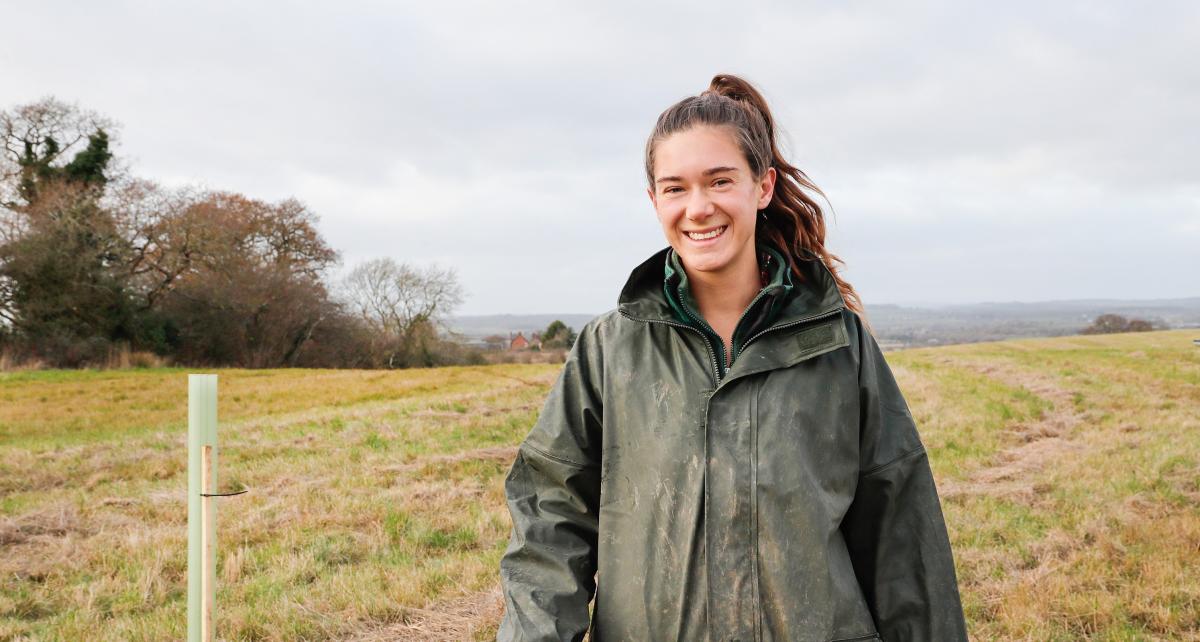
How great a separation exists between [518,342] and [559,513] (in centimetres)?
2560

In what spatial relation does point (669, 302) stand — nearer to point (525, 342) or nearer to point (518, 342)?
point (525, 342)

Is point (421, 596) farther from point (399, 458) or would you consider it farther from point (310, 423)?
point (310, 423)

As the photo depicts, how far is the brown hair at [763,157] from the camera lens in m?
1.95

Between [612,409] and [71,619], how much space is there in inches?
175

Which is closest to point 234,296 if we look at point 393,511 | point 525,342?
point 525,342

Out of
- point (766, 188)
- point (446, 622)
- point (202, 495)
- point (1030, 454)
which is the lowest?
point (446, 622)

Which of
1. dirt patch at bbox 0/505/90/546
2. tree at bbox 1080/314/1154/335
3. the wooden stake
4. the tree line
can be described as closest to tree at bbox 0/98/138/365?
the tree line

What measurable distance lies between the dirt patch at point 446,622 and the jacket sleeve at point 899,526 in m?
2.73

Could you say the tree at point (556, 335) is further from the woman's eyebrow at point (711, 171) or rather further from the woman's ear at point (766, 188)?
the woman's eyebrow at point (711, 171)

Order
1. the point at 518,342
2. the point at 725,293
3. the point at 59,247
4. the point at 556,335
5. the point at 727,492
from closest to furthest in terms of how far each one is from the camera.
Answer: the point at 727,492 < the point at 725,293 < the point at 59,247 < the point at 556,335 < the point at 518,342

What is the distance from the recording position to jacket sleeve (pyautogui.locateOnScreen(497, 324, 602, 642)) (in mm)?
1801

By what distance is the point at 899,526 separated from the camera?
1957mm

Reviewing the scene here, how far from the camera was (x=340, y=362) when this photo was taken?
24.7 m

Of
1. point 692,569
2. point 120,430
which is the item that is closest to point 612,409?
point 692,569
